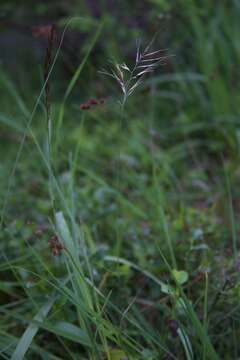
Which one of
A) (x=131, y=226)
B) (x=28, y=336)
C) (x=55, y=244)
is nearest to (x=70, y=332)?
(x=28, y=336)

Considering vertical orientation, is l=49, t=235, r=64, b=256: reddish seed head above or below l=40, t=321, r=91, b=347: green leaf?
above

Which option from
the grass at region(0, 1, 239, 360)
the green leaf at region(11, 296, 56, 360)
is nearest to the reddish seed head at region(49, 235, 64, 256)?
the grass at region(0, 1, 239, 360)

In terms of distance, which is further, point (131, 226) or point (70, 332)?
point (131, 226)

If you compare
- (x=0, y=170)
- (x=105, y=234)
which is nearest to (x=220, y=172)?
(x=105, y=234)

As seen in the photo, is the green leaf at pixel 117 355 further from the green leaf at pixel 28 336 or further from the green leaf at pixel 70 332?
the green leaf at pixel 28 336

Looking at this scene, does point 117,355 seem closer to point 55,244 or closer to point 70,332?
point 70,332

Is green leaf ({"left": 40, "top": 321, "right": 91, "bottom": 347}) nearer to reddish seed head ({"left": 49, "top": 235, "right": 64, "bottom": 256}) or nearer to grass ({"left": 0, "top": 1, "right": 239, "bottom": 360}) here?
grass ({"left": 0, "top": 1, "right": 239, "bottom": 360})

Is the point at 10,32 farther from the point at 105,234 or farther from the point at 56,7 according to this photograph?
the point at 105,234

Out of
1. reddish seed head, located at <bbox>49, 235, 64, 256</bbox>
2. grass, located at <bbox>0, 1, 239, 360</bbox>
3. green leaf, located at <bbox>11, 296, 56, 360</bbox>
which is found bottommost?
grass, located at <bbox>0, 1, 239, 360</bbox>

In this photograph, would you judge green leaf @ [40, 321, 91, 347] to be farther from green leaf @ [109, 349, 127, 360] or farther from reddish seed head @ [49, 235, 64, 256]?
reddish seed head @ [49, 235, 64, 256]
